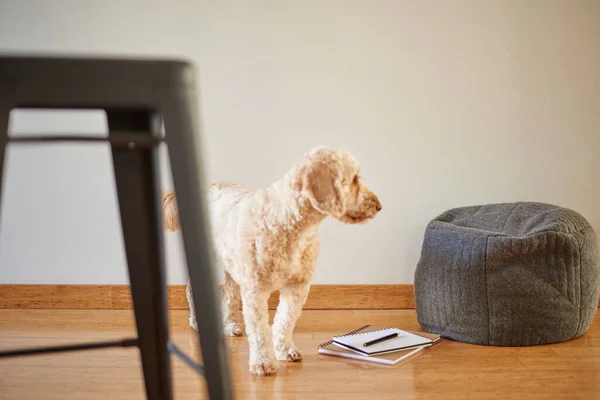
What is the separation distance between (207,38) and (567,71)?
1.69 meters

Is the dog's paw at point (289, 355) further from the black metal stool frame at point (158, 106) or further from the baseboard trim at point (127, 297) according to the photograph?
the black metal stool frame at point (158, 106)

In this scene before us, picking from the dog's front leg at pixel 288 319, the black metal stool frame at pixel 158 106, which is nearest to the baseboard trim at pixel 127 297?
the dog's front leg at pixel 288 319

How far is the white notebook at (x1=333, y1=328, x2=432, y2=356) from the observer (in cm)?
256

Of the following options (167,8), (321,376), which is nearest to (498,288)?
(321,376)

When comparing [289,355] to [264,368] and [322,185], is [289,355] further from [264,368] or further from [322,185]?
[322,185]

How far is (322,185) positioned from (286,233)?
0.22 metres

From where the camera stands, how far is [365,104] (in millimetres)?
3295

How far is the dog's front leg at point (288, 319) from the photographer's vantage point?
2457 mm

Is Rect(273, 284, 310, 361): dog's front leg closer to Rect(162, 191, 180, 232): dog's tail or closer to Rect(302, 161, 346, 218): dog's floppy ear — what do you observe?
Rect(302, 161, 346, 218): dog's floppy ear

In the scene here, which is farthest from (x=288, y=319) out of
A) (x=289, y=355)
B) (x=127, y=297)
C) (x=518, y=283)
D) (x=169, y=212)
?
(x=127, y=297)

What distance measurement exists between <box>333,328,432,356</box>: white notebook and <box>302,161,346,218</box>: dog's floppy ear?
0.61 meters

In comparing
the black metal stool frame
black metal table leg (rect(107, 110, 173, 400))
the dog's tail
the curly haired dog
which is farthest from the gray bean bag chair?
the black metal stool frame

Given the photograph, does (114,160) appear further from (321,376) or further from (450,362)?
(450,362)

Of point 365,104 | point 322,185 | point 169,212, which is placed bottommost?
point 169,212
